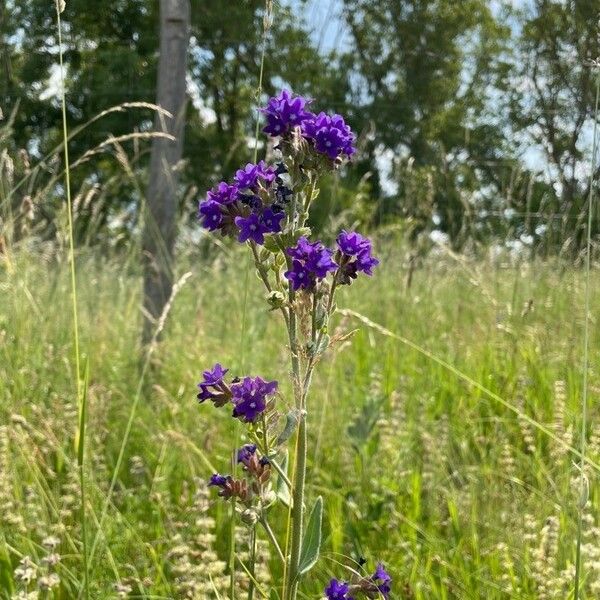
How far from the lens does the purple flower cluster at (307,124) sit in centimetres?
118

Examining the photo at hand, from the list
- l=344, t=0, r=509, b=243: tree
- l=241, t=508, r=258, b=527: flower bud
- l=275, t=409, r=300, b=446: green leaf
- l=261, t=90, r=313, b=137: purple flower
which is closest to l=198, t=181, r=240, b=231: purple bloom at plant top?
l=261, t=90, r=313, b=137: purple flower

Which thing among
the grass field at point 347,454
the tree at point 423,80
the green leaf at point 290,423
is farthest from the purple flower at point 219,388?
the tree at point 423,80

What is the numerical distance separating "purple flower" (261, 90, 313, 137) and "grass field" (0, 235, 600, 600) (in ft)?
1.37

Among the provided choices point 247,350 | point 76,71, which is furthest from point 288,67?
point 247,350

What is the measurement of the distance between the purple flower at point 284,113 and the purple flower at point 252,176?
0.18ft

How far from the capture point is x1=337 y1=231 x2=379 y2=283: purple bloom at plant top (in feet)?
3.94

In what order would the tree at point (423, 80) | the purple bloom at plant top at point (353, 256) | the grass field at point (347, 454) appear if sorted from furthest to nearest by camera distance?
the tree at point (423, 80), the grass field at point (347, 454), the purple bloom at plant top at point (353, 256)

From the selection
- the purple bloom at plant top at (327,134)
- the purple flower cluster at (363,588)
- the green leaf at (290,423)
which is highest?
the purple bloom at plant top at (327,134)

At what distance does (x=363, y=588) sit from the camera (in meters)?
1.18

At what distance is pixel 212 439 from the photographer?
8.36 ft

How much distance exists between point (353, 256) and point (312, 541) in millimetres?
403

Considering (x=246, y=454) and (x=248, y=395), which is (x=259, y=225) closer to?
(x=248, y=395)

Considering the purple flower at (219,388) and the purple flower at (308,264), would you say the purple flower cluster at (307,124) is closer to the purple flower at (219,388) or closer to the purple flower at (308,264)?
the purple flower at (308,264)

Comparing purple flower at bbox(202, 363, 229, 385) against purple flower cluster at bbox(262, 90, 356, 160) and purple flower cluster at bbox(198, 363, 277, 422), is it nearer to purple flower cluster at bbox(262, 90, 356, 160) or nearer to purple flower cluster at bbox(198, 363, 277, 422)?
purple flower cluster at bbox(198, 363, 277, 422)
